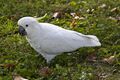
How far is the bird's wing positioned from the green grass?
0.23 m

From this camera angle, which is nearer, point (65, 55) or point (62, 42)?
point (62, 42)

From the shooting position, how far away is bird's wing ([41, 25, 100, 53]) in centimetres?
488

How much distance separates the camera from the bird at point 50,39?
4855mm

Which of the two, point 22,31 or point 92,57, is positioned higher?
point 22,31

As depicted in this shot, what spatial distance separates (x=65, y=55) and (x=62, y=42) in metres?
0.37

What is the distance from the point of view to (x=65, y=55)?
5234mm

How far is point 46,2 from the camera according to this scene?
278 inches

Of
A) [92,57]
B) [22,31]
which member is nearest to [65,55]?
[92,57]

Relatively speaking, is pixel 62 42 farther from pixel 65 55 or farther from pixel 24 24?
pixel 24 24

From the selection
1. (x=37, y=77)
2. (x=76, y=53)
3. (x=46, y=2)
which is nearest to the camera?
(x=37, y=77)

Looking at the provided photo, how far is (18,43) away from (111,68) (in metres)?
1.44

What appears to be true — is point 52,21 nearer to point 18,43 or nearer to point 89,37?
point 18,43

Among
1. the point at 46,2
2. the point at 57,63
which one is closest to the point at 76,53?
the point at 57,63

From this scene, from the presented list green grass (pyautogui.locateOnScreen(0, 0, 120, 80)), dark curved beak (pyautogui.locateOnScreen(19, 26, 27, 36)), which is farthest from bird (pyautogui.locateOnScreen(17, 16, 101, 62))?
green grass (pyautogui.locateOnScreen(0, 0, 120, 80))
